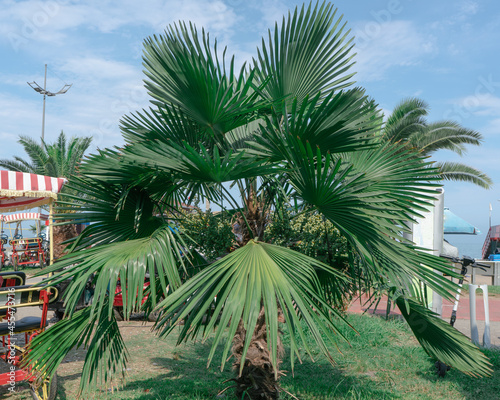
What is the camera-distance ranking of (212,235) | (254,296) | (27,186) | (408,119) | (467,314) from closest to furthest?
(254,296)
(212,235)
(27,186)
(467,314)
(408,119)

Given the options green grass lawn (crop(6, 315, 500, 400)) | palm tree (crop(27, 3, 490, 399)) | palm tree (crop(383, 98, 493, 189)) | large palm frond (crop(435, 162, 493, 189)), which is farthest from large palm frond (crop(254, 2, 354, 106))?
large palm frond (crop(435, 162, 493, 189))

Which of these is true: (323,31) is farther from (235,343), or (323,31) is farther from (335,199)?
(235,343)

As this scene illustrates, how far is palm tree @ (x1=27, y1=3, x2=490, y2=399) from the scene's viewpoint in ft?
9.32

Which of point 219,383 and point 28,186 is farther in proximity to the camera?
point 28,186

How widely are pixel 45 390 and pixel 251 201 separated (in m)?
2.72

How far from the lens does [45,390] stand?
4086mm

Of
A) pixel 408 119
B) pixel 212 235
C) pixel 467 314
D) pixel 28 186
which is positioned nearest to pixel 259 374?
pixel 212 235

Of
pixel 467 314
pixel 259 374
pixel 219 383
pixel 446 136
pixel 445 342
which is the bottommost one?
pixel 467 314

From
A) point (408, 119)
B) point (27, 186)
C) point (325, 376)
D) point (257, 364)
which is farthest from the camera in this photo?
point (408, 119)

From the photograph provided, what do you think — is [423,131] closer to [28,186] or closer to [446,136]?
[446,136]

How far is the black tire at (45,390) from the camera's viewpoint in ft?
13.4

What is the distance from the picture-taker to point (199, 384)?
16.1 feet

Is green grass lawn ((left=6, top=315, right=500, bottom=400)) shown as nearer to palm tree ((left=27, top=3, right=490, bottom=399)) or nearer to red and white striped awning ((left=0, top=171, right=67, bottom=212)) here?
palm tree ((left=27, top=3, right=490, bottom=399))

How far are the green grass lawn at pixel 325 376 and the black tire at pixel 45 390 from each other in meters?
0.29
